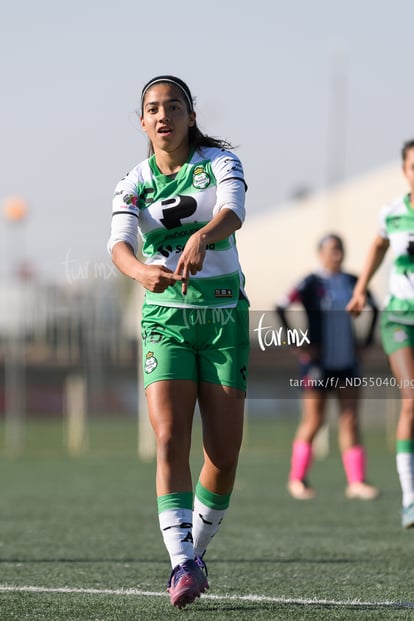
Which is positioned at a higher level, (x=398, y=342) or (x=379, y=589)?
(x=398, y=342)

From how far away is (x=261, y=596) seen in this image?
5.08 m

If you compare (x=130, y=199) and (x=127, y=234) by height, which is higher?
(x=130, y=199)

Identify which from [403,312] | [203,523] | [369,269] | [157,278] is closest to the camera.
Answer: [157,278]

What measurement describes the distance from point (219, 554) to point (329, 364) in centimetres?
464

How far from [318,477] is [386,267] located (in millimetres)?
6159

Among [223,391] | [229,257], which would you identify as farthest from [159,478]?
[229,257]

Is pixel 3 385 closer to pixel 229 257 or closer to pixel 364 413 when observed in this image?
pixel 364 413

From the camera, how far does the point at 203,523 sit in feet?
17.3

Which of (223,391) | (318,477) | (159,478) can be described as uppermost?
(223,391)

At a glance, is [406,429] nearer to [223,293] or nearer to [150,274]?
[223,293]

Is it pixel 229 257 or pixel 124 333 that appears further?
pixel 124 333

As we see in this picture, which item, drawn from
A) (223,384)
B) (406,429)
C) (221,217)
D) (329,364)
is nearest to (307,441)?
(329,364)

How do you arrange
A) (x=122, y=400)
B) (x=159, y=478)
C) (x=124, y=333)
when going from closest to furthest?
(x=159, y=478) < (x=124, y=333) < (x=122, y=400)

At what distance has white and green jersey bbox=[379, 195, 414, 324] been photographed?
7027 mm
